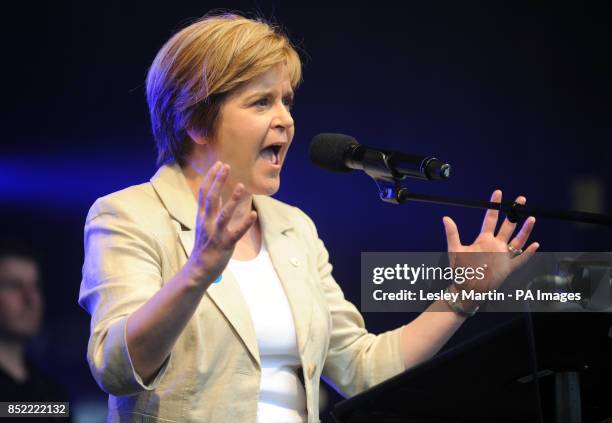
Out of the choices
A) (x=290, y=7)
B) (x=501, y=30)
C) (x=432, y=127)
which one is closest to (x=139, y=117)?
(x=290, y=7)

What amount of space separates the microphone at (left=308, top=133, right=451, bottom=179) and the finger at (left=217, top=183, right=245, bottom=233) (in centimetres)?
32

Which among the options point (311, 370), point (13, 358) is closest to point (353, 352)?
point (311, 370)

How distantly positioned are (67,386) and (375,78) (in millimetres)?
1486

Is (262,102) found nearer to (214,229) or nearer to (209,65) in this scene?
(209,65)

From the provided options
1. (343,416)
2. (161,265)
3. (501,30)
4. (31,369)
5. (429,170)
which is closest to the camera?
(343,416)

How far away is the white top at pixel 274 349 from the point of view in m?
1.72

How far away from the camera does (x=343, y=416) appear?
129 centimetres

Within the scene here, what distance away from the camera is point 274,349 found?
1.73 m

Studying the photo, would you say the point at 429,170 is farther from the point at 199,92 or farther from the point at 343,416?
the point at 199,92

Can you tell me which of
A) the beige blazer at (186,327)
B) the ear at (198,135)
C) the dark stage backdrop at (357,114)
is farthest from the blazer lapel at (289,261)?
the dark stage backdrop at (357,114)

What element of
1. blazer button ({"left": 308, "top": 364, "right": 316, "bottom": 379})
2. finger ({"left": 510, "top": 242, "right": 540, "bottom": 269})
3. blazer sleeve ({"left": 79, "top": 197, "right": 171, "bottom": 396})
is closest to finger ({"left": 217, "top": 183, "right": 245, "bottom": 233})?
blazer sleeve ({"left": 79, "top": 197, "right": 171, "bottom": 396})

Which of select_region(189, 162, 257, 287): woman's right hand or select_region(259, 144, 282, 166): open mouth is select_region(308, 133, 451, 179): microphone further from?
select_region(189, 162, 257, 287): woman's right hand

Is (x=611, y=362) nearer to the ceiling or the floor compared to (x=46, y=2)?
nearer to the floor

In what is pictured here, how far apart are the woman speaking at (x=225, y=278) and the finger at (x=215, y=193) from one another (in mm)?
19
